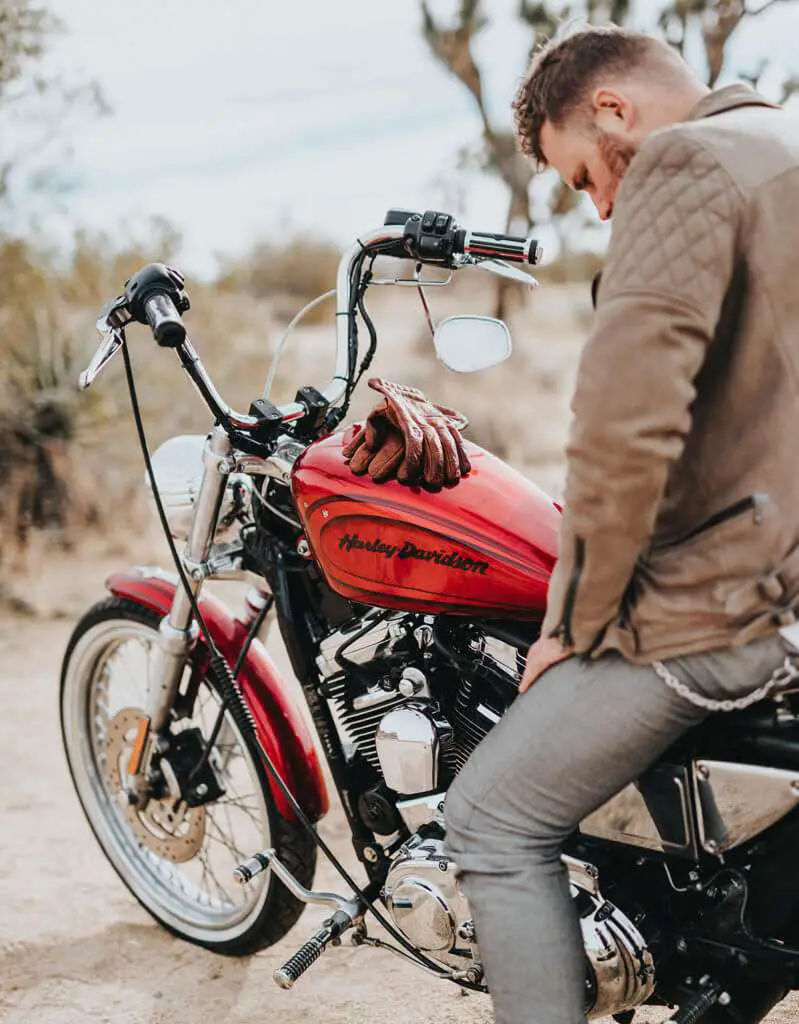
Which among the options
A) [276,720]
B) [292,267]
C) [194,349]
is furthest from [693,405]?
[292,267]

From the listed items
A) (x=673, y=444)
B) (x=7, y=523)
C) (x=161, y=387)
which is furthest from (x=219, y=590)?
(x=673, y=444)

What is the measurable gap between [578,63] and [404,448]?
0.79 m

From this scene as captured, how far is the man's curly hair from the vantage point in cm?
180

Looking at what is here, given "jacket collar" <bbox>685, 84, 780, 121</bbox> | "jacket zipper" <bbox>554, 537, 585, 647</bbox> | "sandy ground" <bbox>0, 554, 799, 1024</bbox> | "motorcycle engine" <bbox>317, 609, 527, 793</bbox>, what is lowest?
"sandy ground" <bbox>0, 554, 799, 1024</bbox>

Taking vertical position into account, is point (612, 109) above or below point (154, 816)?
above

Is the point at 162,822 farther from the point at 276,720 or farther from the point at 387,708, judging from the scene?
the point at 387,708

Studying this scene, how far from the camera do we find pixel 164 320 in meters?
2.29

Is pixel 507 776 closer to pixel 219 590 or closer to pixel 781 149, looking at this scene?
pixel 781 149

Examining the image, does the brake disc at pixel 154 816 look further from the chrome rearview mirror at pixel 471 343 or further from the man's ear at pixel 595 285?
the man's ear at pixel 595 285

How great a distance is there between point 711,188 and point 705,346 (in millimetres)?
219

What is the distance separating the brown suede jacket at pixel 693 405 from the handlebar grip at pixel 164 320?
3.10 feet

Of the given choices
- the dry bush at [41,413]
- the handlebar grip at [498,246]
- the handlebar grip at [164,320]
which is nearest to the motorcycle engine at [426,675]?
the handlebar grip at [164,320]

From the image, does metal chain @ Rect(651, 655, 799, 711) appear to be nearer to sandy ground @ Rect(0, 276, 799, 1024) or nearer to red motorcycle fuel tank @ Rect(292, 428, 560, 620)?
red motorcycle fuel tank @ Rect(292, 428, 560, 620)

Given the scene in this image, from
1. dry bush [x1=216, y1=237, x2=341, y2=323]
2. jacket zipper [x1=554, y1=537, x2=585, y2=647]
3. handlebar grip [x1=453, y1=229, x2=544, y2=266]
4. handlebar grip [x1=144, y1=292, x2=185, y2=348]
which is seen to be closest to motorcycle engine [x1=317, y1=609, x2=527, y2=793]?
jacket zipper [x1=554, y1=537, x2=585, y2=647]
